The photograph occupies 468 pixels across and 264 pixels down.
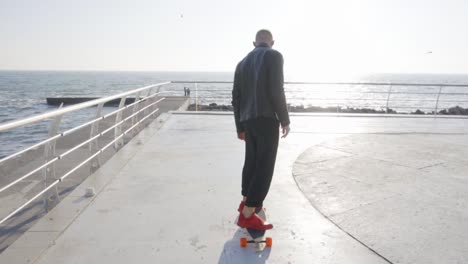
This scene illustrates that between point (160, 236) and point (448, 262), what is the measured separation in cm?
224

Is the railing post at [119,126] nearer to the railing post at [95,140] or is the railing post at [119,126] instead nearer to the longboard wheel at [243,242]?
the railing post at [95,140]

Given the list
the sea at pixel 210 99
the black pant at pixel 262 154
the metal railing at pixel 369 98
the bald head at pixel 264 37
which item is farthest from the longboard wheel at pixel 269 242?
the sea at pixel 210 99

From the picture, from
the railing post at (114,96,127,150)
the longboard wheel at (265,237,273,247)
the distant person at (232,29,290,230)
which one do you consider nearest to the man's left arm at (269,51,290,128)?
the distant person at (232,29,290,230)

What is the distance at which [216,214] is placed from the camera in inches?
137

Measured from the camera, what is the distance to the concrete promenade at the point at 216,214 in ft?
8.94

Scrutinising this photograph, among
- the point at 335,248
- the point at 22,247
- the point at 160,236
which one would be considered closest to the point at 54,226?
the point at 22,247

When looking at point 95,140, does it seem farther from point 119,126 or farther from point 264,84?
point 264,84

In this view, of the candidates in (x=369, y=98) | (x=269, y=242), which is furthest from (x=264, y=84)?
(x=369, y=98)

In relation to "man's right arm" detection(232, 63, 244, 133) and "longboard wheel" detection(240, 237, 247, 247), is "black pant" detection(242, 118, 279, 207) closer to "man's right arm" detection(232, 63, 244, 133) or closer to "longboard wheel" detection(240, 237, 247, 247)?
"man's right arm" detection(232, 63, 244, 133)

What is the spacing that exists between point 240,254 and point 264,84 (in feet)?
4.52

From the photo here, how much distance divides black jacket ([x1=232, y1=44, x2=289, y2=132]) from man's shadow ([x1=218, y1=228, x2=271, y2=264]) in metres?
1.04

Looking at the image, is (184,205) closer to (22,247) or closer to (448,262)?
(22,247)

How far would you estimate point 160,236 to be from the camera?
9.78ft

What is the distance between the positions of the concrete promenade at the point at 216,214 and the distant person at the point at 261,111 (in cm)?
36
